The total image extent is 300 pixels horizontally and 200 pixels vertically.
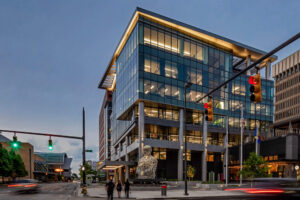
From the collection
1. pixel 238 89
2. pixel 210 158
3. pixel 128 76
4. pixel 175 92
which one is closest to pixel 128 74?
pixel 128 76

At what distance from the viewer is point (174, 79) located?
54688 mm

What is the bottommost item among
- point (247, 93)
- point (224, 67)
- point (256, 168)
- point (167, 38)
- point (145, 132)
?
point (256, 168)

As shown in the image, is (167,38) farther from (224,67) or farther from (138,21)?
(224,67)

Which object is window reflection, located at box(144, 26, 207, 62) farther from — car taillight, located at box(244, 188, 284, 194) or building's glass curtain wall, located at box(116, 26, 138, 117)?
car taillight, located at box(244, 188, 284, 194)

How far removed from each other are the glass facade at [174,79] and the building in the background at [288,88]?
172 ft

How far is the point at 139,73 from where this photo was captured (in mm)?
50906

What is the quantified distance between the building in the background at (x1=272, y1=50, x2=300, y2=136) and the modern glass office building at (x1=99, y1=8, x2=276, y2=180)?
165 ft

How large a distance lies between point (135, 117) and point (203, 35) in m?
24.0

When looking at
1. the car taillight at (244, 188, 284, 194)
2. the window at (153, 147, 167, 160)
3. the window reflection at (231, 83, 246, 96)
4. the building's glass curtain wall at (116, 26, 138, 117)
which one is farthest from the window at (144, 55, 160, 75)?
the car taillight at (244, 188, 284, 194)

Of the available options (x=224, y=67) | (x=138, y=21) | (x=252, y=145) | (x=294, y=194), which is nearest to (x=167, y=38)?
(x=138, y=21)

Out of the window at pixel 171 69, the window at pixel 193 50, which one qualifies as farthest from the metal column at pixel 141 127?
the window at pixel 193 50

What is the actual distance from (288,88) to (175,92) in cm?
8227

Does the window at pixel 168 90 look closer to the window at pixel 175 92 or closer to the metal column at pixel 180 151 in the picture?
the window at pixel 175 92

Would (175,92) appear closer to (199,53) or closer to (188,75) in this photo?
(188,75)
